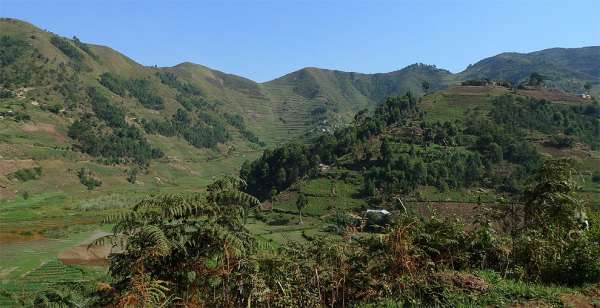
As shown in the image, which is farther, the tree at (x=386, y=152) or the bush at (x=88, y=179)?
the bush at (x=88, y=179)

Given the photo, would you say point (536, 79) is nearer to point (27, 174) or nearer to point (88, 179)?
point (88, 179)

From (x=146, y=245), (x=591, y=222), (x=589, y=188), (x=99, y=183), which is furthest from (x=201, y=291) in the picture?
(x=99, y=183)

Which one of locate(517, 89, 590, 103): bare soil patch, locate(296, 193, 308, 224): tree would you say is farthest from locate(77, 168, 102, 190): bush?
locate(517, 89, 590, 103): bare soil patch

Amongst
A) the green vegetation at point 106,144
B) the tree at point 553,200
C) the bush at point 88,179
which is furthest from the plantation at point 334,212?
the green vegetation at point 106,144

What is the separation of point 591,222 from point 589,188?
320 ft

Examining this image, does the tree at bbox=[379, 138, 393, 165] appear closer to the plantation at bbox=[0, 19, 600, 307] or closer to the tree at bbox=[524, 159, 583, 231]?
the plantation at bbox=[0, 19, 600, 307]

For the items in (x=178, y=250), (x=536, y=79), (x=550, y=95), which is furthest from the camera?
(x=536, y=79)

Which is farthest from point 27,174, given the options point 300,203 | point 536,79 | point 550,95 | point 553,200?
point 536,79

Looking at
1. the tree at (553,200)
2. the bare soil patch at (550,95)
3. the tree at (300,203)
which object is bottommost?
the tree at (300,203)

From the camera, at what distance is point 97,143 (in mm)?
180875

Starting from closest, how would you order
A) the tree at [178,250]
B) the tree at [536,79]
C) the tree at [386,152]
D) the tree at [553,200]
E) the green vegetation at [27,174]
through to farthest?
the tree at [178,250] → the tree at [553,200] → the tree at [386,152] → the green vegetation at [27,174] → the tree at [536,79]

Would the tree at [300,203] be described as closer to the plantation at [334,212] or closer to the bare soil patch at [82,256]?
the plantation at [334,212]

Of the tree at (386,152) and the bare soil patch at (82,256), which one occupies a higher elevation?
the tree at (386,152)

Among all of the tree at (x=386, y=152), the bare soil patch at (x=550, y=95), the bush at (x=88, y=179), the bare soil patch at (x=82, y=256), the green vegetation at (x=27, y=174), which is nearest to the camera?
the bare soil patch at (x=82, y=256)
